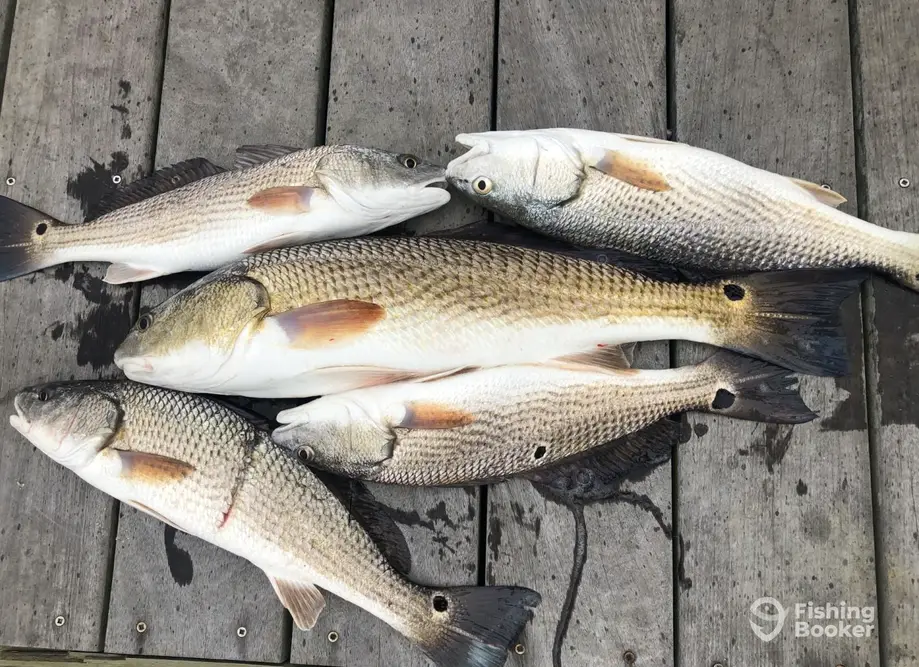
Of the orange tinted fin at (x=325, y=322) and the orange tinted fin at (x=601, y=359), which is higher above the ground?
the orange tinted fin at (x=325, y=322)

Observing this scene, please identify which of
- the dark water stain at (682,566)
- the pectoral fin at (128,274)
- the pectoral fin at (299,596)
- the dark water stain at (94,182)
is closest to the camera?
the pectoral fin at (299,596)

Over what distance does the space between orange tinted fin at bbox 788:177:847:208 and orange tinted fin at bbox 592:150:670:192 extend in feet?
1.61

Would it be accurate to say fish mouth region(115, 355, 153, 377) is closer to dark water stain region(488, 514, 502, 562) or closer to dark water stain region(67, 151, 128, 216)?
dark water stain region(67, 151, 128, 216)

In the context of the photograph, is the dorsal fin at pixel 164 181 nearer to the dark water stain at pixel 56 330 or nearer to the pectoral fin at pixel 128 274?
the pectoral fin at pixel 128 274

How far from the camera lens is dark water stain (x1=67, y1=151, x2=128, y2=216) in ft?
8.17

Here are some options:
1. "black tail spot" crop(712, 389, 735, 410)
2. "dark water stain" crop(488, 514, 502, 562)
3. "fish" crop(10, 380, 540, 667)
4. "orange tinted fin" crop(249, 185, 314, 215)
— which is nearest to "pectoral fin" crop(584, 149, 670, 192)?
"black tail spot" crop(712, 389, 735, 410)

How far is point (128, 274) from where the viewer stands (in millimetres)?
2281

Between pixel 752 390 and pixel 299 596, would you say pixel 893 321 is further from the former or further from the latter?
pixel 299 596

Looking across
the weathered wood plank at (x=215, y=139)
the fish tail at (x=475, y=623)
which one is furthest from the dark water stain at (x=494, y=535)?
the weathered wood plank at (x=215, y=139)

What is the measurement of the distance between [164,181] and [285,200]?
2.04ft

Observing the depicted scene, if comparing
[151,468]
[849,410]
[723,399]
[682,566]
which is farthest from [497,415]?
[849,410]

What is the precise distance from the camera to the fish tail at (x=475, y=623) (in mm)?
2014

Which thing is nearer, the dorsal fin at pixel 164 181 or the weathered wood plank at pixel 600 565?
the weathered wood plank at pixel 600 565

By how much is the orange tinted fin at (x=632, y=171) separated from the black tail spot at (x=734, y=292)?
0.39 meters
